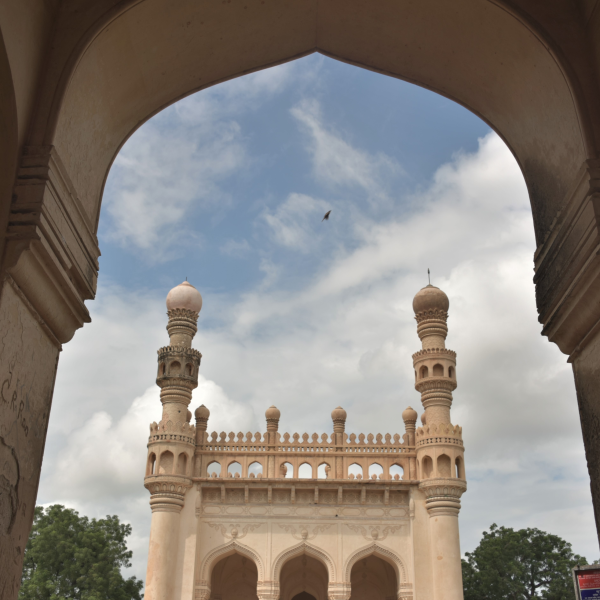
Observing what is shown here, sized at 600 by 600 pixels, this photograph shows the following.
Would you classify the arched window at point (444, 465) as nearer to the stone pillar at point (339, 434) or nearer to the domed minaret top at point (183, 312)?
the stone pillar at point (339, 434)

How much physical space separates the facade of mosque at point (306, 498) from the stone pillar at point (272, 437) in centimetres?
3

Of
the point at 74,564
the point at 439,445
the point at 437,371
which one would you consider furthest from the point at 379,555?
the point at 74,564

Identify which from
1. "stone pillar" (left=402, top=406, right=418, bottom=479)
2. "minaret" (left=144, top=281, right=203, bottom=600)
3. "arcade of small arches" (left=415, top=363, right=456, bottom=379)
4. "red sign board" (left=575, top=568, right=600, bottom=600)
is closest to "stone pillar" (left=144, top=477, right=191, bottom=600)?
"minaret" (left=144, top=281, right=203, bottom=600)

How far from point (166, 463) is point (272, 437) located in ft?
8.84

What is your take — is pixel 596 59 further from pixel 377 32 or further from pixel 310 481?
pixel 310 481

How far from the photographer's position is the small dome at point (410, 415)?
1838 centimetres

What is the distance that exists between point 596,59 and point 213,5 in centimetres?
190

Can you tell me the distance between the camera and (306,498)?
17.2 m

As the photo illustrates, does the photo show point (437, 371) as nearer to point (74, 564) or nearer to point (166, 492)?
point (166, 492)

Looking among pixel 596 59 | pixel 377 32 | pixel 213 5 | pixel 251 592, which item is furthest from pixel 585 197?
pixel 251 592

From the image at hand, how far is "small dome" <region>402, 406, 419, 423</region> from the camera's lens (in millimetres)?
18375

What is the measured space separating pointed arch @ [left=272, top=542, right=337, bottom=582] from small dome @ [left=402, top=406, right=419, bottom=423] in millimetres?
4027

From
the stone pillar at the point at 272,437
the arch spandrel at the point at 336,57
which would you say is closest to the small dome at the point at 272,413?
the stone pillar at the point at 272,437

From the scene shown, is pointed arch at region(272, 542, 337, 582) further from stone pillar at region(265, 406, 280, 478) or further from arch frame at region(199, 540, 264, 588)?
stone pillar at region(265, 406, 280, 478)
